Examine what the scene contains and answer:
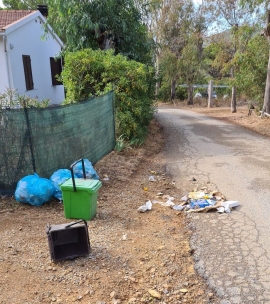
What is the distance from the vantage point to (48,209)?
4.56 m

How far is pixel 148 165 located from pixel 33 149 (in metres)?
→ 2.93

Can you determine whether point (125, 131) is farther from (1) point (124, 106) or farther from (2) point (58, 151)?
(2) point (58, 151)

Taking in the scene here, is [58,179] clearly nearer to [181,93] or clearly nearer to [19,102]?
[19,102]

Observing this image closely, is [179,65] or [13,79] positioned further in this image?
[179,65]

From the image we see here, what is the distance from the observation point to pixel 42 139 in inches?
197

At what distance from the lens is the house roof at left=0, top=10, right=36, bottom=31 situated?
11703 millimetres

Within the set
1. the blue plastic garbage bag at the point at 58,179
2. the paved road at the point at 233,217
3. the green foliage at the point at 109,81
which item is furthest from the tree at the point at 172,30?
the blue plastic garbage bag at the point at 58,179

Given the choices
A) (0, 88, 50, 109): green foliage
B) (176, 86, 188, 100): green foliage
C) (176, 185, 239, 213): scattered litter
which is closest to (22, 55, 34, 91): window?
(0, 88, 50, 109): green foliage

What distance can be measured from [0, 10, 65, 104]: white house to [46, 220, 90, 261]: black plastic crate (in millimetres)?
8379

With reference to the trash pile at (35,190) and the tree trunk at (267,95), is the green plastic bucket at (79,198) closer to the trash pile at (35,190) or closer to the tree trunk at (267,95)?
the trash pile at (35,190)

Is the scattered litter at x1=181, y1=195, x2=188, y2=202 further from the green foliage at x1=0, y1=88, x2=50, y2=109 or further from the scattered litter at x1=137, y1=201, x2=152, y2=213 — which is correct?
the green foliage at x1=0, y1=88, x2=50, y2=109

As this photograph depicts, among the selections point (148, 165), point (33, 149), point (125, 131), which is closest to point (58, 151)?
point (33, 149)

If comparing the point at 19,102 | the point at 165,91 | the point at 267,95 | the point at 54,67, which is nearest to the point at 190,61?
the point at 165,91

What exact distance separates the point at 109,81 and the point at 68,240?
542 cm
